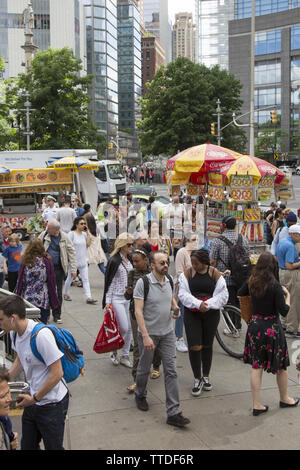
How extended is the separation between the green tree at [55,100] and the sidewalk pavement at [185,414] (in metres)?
32.6

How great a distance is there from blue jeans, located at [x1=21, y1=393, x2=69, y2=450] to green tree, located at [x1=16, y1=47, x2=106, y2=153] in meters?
34.9

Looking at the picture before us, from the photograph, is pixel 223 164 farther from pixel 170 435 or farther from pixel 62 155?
pixel 62 155

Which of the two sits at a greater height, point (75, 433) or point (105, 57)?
point (105, 57)

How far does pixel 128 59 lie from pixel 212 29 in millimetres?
27229

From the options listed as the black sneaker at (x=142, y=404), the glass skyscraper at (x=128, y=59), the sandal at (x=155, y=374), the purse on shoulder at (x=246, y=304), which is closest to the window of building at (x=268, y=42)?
the glass skyscraper at (x=128, y=59)

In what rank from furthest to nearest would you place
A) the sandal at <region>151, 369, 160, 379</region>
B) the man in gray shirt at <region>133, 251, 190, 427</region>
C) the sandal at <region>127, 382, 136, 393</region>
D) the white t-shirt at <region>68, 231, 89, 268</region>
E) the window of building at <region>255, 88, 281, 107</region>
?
the window of building at <region>255, 88, 281, 107</region>
the white t-shirt at <region>68, 231, 89, 268</region>
the sandal at <region>151, 369, 160, 379</region>
the sandal at <region>127, 382, 136, 393</region>
the man in gray shirt at <region>133, 251, 190, 427</region>

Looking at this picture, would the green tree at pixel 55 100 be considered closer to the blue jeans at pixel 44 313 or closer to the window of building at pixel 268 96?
the blue jeans at pixel 44 313

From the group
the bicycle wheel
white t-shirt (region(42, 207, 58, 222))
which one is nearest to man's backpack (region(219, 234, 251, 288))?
the bicycle wheel

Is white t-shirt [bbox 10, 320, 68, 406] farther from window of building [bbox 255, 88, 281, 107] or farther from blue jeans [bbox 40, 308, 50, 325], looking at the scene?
window of building [bbox 255, 88, 281, 107]

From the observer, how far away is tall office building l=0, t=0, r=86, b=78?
9156cm

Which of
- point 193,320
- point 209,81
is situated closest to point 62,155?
point 193,320

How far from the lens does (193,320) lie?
5.76 metres

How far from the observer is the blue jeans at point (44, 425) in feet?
11.8
